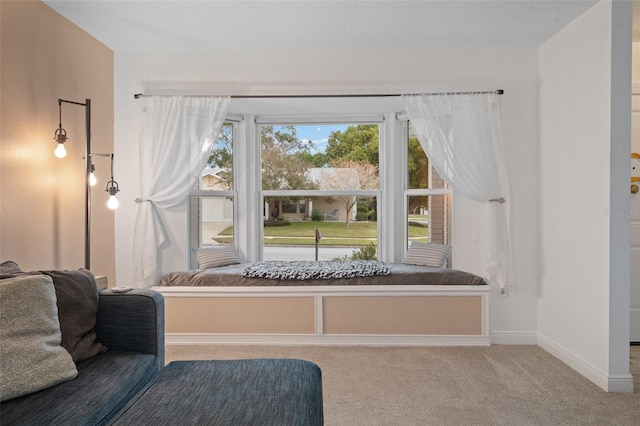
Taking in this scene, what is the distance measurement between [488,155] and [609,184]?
1021 mm

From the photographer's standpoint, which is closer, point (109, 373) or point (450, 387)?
point (109, 373)

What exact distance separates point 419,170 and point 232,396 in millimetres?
3151

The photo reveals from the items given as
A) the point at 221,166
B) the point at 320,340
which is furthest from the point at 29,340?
the point at 221,166

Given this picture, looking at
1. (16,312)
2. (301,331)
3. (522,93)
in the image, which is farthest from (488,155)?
(16,312)

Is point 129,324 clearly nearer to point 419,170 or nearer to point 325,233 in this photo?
point 325,233

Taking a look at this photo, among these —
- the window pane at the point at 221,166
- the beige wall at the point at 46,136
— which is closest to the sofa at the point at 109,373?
the beige wall at the point at 46,136

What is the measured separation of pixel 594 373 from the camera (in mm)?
2887

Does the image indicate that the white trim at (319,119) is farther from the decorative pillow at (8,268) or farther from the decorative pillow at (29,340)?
the decorative pillow at (29,340)

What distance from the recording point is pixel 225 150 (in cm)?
436

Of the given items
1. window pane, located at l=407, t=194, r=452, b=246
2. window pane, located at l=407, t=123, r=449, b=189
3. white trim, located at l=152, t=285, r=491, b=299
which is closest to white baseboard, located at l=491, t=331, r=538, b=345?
white trim, located at l=152, t=285, r=491, b=299

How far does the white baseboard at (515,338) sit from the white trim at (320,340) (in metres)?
0.13

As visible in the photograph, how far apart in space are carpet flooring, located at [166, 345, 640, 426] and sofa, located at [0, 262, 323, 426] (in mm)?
841

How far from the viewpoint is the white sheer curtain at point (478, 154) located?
362 cm

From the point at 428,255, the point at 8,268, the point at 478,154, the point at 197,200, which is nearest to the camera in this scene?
the point at 8,268
